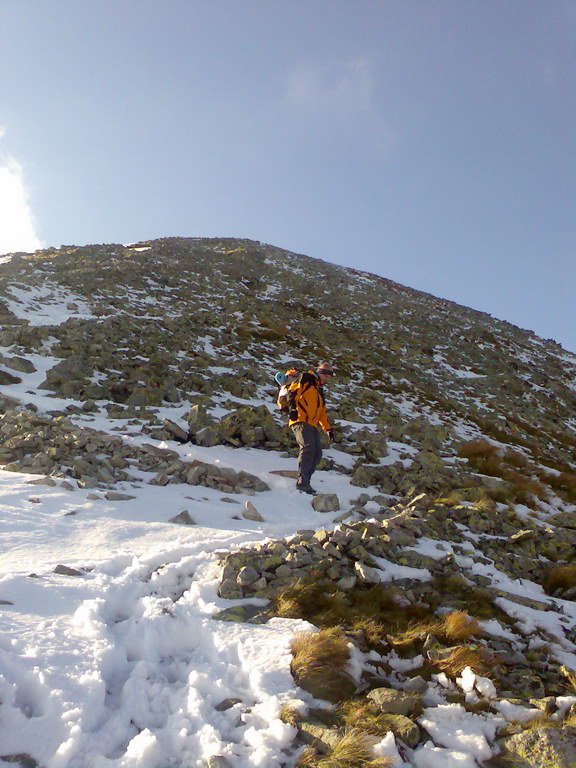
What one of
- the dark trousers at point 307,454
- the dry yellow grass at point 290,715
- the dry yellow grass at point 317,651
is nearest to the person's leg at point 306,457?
the dark trousers at point 307,454

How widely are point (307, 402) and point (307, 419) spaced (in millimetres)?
328

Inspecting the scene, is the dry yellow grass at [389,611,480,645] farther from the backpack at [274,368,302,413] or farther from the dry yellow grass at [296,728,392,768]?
the backpack at [274,368,302,413]

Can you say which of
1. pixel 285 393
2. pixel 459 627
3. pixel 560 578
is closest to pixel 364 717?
pixel 459 627

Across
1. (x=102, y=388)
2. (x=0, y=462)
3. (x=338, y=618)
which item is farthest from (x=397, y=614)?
(x=102, y=388)

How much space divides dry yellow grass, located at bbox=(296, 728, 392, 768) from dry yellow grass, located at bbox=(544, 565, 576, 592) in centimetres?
437

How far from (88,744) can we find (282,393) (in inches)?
248

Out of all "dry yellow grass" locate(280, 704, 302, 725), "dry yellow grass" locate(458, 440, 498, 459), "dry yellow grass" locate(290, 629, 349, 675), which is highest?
"dry yellow grass" locate(458, 440, 498, 459)

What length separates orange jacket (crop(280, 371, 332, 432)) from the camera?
8.27 m

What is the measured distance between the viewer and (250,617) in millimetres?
3992

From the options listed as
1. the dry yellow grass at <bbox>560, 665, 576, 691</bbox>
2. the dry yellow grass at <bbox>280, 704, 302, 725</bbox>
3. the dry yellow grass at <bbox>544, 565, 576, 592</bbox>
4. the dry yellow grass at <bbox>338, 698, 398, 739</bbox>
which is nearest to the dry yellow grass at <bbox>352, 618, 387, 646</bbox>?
the dry yellow grass at <bbox>338, 698, 398, 739</bbox>

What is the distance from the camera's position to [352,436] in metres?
10.9

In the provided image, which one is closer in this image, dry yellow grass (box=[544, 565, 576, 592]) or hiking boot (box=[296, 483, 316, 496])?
dry yellow grass (box=[544, 565, 576, 592])

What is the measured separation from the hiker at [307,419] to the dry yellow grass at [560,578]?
3.71 m

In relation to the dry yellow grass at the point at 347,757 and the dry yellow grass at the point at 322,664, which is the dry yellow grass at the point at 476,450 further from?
the dry yellow grass at the point at 347,757
